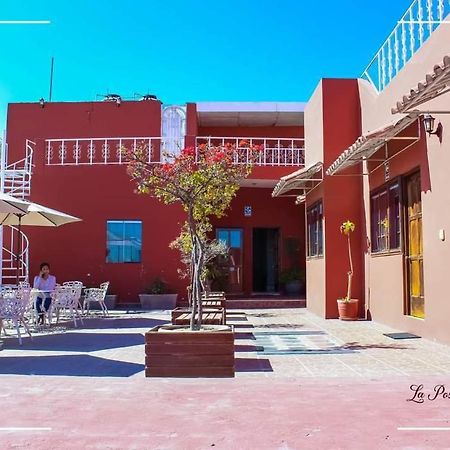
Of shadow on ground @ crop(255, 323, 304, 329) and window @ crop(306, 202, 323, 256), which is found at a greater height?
window @ crop(306, 202, 323, 256)

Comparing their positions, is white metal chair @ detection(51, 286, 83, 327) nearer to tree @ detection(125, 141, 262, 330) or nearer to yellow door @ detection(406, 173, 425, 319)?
tree @ detection(125, 141, 262, 330)

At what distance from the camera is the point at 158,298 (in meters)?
14.8

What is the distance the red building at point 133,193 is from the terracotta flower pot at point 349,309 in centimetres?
482

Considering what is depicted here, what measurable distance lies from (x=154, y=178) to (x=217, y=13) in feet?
14.2

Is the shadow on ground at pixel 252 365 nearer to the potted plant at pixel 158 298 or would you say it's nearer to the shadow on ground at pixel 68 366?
the shadow on ground at pixel 68 366

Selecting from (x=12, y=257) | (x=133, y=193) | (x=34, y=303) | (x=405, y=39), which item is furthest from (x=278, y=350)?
(x=12, y=257)

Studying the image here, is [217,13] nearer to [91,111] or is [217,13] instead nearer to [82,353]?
[82,353]

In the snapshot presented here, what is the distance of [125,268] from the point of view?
15500 mm

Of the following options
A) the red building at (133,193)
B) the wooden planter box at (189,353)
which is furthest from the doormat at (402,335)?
the red building at (133,193)

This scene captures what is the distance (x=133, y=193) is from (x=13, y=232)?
3.44 m

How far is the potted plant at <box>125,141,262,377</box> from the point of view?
5898 mm

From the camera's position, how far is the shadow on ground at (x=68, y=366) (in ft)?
20.6

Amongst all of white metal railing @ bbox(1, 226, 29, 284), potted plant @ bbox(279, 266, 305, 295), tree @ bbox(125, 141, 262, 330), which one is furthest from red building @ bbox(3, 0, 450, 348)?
tree @ bbox(125, 141, 262, 330)

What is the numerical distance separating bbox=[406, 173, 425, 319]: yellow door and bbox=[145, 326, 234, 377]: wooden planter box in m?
4.37
